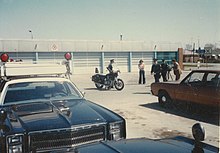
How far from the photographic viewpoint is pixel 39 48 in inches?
1048

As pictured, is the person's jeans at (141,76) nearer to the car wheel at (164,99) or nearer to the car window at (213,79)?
the car wheel at (164,99)

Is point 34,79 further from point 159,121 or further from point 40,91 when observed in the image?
point 159,121

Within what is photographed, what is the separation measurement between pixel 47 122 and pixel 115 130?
3.00 feet

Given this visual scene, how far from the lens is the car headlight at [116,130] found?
353 centimetres

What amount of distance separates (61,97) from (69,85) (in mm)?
481

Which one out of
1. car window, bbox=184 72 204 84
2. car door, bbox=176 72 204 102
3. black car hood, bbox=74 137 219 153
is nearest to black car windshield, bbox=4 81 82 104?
black car hood, bbox=74 137 219 153

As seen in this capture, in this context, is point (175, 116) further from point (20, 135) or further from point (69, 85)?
point (20, 135)

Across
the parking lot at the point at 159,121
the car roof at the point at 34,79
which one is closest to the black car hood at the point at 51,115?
the car roof at the point at 34,79

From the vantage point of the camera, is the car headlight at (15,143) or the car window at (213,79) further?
the car window at (213,79)

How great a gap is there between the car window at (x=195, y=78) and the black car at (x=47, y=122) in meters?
4.02

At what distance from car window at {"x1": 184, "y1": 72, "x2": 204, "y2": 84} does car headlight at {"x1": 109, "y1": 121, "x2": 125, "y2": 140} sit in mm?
4270

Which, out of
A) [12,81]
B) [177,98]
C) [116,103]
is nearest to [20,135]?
[12,81]

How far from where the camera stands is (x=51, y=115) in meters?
3.49

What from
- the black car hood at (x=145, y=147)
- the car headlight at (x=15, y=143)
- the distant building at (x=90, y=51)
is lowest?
the car headlight at (x=15, y=143)
